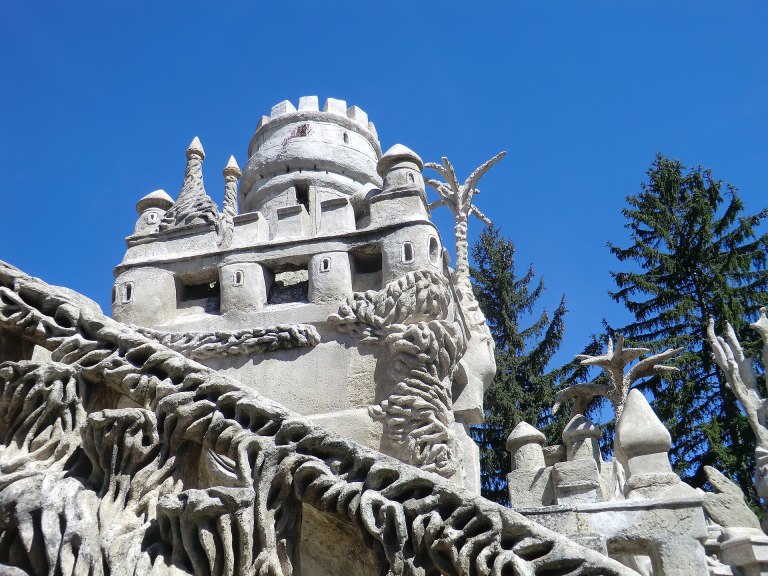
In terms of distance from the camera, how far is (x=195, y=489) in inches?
201

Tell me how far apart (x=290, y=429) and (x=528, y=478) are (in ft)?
20.2

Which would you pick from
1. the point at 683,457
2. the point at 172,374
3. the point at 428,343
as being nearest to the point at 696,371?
the point at 683,457

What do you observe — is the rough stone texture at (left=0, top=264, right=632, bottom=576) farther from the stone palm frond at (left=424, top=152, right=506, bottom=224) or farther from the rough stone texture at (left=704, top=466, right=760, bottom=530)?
the stone palm frond at (left=424, top=152, right=506, bottom=224)

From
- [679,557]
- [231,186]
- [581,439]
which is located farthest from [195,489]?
[231,186]

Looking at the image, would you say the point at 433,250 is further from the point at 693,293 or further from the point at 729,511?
the point at 693,293

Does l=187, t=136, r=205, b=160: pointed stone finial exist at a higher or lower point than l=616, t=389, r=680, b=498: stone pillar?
higher

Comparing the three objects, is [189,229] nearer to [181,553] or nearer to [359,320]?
[359,320]

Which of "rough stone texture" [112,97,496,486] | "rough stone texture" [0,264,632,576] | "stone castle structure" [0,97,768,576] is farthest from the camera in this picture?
"rough stone texture" [112,97,496,486]

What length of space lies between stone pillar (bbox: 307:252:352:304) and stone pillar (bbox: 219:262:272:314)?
0.54 m

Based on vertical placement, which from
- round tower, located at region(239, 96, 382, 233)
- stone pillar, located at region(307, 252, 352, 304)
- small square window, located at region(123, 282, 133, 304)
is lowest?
stone pillar, located at region(307, 252, 352, 304)

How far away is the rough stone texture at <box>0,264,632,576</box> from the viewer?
4.62 meters

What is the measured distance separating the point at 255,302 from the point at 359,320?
123cm

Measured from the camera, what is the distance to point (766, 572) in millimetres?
6516

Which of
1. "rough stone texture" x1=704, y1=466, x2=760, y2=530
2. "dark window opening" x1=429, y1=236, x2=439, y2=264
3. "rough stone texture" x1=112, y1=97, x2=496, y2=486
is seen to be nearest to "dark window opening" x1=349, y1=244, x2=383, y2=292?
"rough stone texture" x1=112, y1=97, x2=496, y2=486
